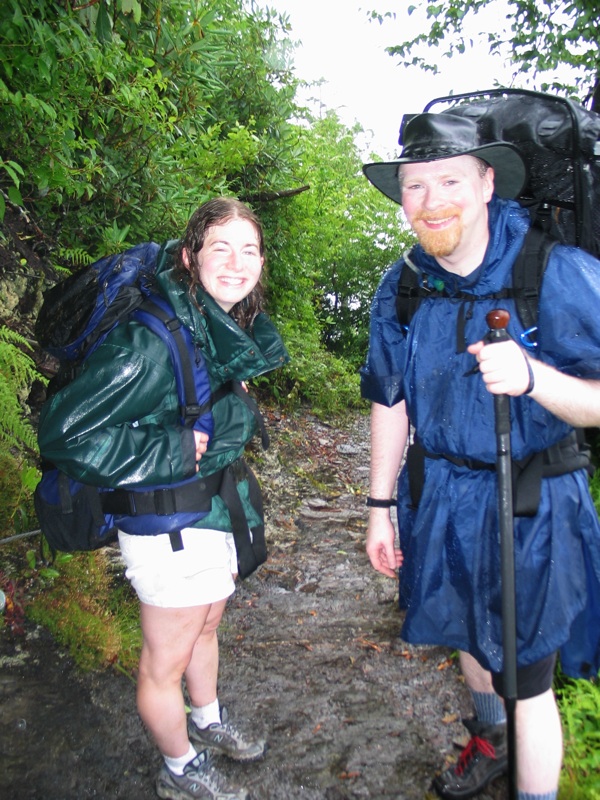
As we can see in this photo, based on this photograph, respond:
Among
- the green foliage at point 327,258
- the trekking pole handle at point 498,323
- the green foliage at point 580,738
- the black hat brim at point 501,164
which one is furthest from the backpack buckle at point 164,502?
the green foliage at point 327,258

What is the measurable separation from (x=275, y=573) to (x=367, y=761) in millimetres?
2138

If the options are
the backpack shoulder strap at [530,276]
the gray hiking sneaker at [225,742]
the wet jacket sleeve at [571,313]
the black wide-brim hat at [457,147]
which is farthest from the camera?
the gray hiking sneaker at [225,742]

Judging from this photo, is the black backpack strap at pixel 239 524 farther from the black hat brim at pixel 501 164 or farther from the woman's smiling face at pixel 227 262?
the black hat brim at pixel 501 164

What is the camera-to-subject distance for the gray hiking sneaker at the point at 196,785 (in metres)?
2.53

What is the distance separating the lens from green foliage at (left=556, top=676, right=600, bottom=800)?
2.50m

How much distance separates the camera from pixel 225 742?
9.21 ft

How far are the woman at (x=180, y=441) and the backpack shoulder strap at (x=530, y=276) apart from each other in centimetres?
96

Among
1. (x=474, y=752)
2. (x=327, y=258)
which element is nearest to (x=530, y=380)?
(x=474, y=752)

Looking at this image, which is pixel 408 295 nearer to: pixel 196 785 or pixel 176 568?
pixel 176 568

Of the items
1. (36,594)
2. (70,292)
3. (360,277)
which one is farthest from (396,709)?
(360,277)

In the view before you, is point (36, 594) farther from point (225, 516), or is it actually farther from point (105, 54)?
point (105, 54)

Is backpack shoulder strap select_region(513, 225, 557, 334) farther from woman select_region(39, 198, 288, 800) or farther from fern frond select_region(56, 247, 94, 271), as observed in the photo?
fern frond select_region(56, 247, 94, 271)

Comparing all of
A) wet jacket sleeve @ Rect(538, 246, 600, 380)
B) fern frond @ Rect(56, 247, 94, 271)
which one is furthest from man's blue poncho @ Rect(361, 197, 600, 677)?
fern frond @ Rect(56, 247, 94, 271)

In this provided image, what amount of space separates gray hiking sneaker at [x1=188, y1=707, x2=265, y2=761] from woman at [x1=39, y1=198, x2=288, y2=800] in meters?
0.20
